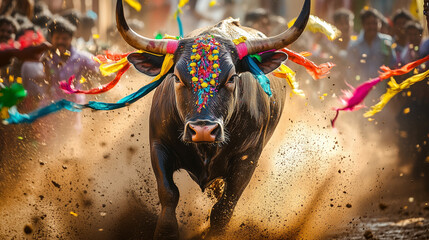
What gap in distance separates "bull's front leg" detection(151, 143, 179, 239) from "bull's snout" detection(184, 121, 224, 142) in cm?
57

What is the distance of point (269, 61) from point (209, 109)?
0.77 m

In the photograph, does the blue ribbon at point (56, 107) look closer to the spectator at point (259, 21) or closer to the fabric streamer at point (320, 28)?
the fabric streamer at point (320, 28)

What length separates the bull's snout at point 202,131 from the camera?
4.37m

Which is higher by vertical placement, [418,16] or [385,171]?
[418,16]

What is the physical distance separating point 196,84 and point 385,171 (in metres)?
3.63

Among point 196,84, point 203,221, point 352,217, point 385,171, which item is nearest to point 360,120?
point 385,171

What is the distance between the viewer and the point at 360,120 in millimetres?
8477

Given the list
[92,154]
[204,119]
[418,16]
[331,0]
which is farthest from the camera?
[331,0]

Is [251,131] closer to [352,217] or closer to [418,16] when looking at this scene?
[352,217]

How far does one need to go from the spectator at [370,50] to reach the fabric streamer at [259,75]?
370 cm

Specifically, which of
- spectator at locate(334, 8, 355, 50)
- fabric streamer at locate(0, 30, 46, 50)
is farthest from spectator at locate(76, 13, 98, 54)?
spectator at locate(334, 8, 355, 50)

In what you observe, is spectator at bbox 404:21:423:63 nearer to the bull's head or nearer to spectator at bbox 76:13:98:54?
the bull's head

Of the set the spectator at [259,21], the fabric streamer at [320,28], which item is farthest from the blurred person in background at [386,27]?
the fabric streamer at [320,28]

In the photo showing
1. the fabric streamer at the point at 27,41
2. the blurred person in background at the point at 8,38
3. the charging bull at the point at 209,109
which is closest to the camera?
the charging bull at the point at 209,109
